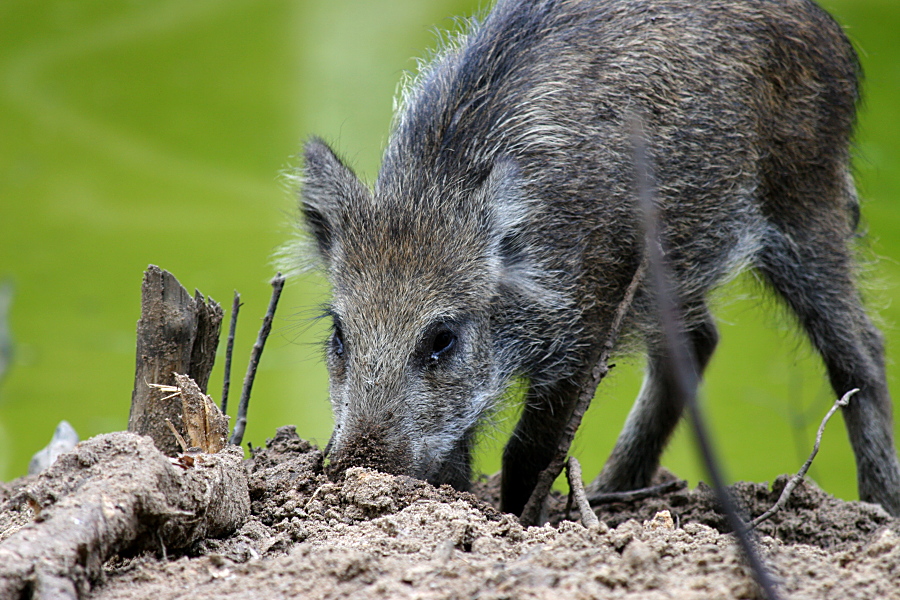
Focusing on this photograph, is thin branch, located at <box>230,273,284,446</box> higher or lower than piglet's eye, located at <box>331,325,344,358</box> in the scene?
lower

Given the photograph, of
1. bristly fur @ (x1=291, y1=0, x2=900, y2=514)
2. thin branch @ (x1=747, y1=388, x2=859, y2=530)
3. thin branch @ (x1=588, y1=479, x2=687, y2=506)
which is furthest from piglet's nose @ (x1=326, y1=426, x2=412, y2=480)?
thin branch @ (x1=747, y1=388, x2=859, y2=530)

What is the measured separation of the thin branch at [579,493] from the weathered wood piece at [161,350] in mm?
899

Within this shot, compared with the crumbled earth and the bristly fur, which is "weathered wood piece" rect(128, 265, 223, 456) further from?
the bristly fur

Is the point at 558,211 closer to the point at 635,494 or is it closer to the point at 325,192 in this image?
the point at 325,192

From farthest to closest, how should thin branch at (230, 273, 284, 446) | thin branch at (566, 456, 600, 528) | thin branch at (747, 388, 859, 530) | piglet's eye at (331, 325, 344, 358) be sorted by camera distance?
piglet's eye at (331, 325, 344, 358)
thin branch at (230, 273, 284, 446)
thin branch at (747, 388, 859, 530)
thin branch at (566, 456, 600, 528)

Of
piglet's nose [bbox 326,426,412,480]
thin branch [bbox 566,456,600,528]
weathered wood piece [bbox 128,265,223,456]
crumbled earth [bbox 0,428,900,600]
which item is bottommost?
crumbled earth [bbox 0,428,900,600]

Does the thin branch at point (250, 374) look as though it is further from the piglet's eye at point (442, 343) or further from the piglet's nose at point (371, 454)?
the piglet's eye at point (442, 343)

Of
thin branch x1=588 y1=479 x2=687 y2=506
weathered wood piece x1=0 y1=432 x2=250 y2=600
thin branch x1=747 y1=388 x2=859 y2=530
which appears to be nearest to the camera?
weathered wood piece x1=0 y1=432 x2=250 y2=600

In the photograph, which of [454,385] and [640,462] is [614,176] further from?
[640,462]

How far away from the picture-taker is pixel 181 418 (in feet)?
7.00

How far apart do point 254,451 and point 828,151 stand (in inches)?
83.3

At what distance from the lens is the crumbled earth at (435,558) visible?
4.23 ft

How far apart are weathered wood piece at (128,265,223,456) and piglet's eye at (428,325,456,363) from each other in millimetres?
622

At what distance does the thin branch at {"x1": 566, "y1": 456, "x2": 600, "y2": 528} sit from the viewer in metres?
1.90
